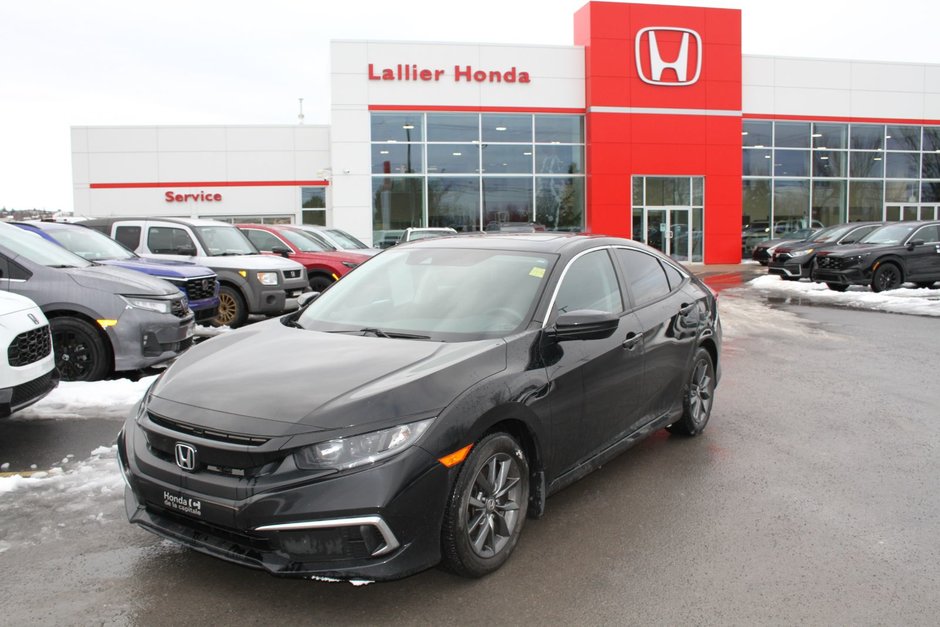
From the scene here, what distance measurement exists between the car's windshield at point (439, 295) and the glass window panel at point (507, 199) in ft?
77.8

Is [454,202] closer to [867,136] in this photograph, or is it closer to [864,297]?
[864,297]

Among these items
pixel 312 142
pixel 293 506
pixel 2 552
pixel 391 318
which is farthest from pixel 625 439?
pixel 312 142

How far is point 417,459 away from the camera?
308 cm

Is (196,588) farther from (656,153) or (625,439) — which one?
(656,153)

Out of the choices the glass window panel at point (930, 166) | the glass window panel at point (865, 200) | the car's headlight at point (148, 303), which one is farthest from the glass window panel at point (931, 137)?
the car's headlight at point (148, 303)

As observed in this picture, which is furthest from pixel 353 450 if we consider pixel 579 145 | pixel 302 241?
pixel 579 145

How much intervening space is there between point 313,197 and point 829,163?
22.2 m

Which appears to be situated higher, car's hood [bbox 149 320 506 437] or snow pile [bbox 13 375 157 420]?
car's hood [bbox 149 320 506 437]

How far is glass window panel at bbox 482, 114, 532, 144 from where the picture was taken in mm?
28078

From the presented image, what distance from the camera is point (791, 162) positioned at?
31.2 meters

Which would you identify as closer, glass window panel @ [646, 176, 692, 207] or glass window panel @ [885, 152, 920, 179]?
glass window panel @ [646, 176, 692, 207]

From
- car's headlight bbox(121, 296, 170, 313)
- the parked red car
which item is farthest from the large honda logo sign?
car's headlight bbox(121, 296, 170, 313)

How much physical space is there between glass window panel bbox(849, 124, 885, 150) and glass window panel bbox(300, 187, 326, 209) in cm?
2282

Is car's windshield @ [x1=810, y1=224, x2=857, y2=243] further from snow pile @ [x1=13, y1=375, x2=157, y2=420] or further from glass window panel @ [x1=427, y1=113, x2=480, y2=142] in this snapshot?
snow pile @ [x1=13, y1=375, x2=157, y2=420]
